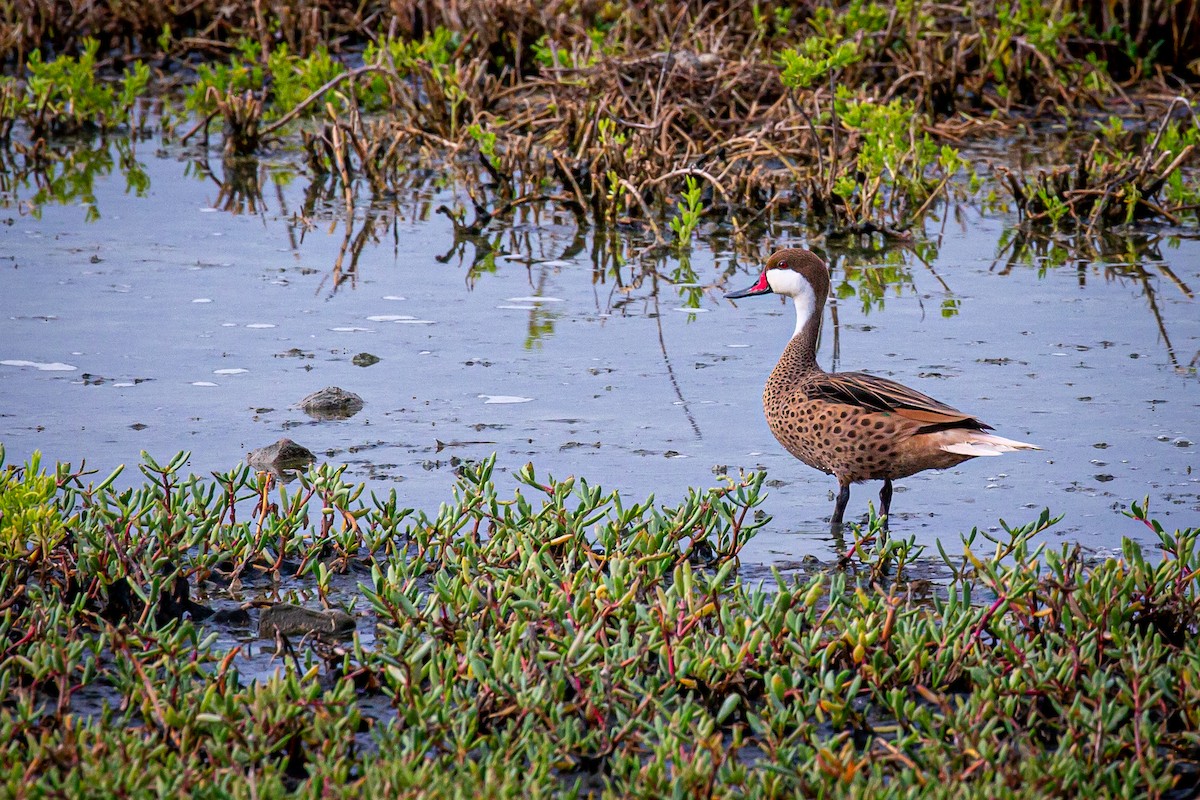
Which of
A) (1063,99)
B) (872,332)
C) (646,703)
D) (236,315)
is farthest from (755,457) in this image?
(1063,99)

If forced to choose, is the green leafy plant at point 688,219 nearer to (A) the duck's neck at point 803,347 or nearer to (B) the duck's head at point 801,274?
(B) the duck's head at point 801,274

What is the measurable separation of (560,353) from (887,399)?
7.06 ft

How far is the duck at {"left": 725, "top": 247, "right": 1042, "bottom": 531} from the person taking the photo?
→ 195 inches

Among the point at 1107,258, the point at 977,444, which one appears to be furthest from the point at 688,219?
the point at 977,444

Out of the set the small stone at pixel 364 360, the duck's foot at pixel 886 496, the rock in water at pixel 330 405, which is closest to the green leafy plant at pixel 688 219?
the small stone at pixel 364 360

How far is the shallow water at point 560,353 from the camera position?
18.3 ft

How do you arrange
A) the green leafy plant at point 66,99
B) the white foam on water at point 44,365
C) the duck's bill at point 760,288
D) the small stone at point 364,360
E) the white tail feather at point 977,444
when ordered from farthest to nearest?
the green leafy plant at point 66,99 < the small stone at point 364,360 < the white foam on water at point 44,365 < the duck's bill at point 760,288 < the white tail feather at point 977,444

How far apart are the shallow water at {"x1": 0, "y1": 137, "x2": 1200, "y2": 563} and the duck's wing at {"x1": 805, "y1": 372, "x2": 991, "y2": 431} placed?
0.38 m

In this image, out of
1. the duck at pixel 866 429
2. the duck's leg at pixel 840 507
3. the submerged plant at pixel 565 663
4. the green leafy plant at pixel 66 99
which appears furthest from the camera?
the green leafy plant at pixel 66 99

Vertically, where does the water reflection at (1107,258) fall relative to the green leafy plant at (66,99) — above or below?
below

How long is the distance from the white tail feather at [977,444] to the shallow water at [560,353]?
1.02 ft

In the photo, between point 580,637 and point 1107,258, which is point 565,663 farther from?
point 1107,258

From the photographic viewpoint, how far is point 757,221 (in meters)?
9.34

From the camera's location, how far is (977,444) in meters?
4.90
